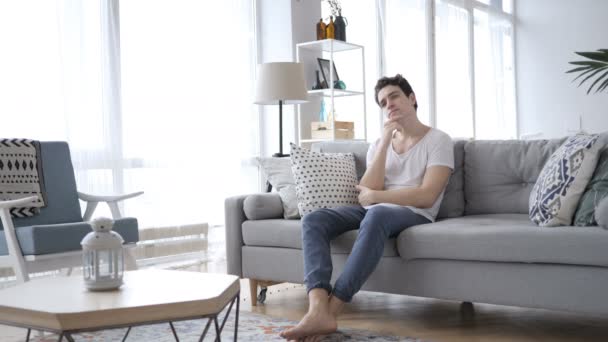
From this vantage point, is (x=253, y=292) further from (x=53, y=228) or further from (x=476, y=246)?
(x=476, y=246)

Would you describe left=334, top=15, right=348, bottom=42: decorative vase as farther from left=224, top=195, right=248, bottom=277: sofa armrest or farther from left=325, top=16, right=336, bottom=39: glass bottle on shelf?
left=224, top=195, right=248, bottom=277: sofa armrest

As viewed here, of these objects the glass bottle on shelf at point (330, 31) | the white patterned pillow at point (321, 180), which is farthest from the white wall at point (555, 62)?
the white patterned pillow at point (321, 180)

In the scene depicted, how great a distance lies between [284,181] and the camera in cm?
347

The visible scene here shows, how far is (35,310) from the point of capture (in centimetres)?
160

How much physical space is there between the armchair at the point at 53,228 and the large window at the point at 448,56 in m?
3.19

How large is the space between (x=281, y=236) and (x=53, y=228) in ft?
3.36

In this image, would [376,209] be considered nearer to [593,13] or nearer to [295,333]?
[295,333]

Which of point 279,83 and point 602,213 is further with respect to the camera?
point 279,83

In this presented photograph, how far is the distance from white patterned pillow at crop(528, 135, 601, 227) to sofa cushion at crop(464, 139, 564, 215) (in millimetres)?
412

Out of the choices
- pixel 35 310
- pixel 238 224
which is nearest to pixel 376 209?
pixel 238 224

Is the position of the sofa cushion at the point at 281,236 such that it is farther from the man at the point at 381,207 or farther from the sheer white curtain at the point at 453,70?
the sheer white curtain at the point at 453,70

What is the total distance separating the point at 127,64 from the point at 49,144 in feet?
3.29

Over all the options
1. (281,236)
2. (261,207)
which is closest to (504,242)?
(281,236)

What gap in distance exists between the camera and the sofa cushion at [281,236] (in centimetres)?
294
